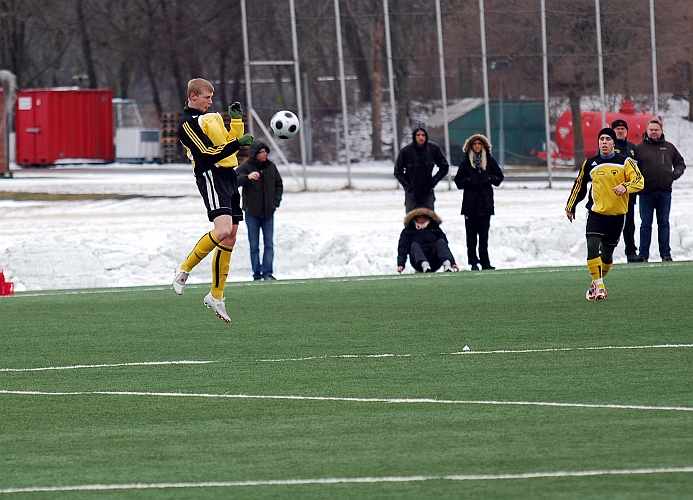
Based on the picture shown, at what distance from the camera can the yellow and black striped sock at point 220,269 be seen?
10.5 m

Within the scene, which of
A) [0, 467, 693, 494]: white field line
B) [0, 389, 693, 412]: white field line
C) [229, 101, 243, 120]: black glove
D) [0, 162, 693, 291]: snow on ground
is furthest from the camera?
[0, 162, 693, 291]: snow on ground

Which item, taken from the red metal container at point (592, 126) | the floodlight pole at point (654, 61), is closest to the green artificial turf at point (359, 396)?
the red metal container at point (592, 126)

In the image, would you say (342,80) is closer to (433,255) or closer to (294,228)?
(294,228)

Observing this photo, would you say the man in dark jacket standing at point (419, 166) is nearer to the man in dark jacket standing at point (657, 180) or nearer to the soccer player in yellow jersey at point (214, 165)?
the man in dark jacket standing at point (657, 180)

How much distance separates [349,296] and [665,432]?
7.72 m

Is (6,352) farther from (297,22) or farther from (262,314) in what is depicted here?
(297,22)

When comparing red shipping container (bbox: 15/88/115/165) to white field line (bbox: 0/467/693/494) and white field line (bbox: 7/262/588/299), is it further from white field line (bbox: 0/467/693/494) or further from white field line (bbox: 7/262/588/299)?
white field line (bbox: 0/467/693/494)

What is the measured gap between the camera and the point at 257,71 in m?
29.1

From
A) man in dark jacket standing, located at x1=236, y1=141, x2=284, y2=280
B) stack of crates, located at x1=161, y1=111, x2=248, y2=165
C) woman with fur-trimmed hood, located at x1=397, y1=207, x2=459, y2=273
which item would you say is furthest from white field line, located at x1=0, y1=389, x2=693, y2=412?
stack of crates, located at x1=161, y1=111, x2=248, y2=165

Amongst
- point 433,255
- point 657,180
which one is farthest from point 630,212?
point 433,255

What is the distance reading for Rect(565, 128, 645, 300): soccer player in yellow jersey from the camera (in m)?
11.9

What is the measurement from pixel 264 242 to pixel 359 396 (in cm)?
969

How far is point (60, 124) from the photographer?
43688mm

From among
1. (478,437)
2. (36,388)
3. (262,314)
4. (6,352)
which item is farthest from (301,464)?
(262,314)
